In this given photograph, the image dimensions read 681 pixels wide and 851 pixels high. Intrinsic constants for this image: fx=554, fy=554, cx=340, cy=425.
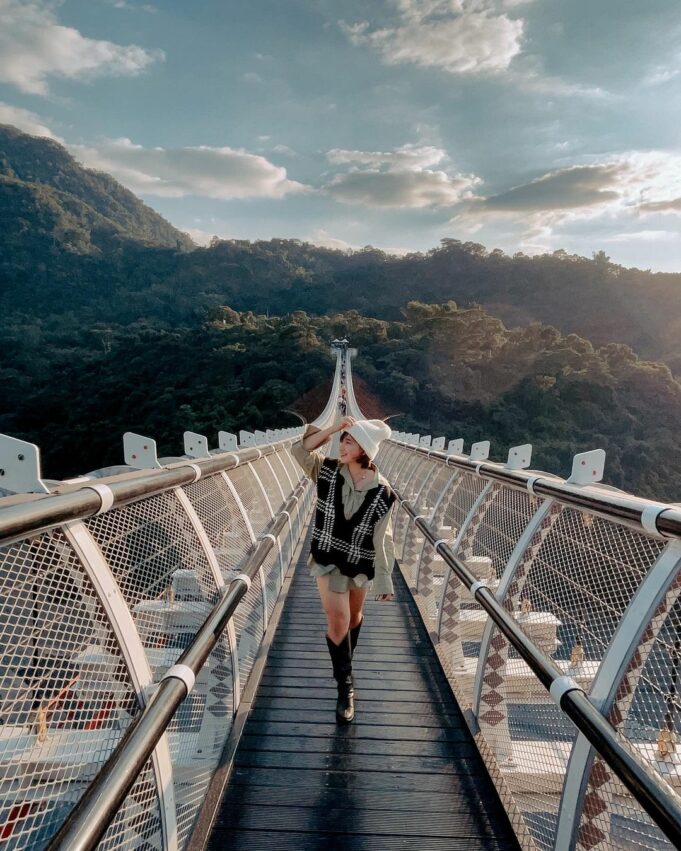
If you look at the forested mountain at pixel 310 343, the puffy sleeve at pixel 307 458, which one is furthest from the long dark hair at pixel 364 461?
the forested mountain at pixel 310 343

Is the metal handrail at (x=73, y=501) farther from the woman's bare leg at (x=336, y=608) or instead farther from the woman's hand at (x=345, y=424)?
the woman's bare leg at (x=336, y=608)

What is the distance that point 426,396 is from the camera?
46438 mm

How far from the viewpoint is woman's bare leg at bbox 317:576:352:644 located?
2234mm

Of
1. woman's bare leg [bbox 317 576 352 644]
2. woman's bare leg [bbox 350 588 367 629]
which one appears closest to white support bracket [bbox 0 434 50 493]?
woman's bare leg [bbox 317 576 352 644]

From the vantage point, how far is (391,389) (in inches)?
1886

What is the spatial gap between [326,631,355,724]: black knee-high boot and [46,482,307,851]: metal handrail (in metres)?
0.78

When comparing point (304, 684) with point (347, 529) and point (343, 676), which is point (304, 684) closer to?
point (343, 676)

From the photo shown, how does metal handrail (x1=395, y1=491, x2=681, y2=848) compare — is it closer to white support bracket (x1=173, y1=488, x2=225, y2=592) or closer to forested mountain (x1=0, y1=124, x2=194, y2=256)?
white support bracket (x1=173, y1=488, x2=225, y2=592)

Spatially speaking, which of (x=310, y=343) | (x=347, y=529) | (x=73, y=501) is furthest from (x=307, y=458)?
(x=310, y=343)

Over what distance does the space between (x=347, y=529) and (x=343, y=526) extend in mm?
20

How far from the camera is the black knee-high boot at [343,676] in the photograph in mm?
2271

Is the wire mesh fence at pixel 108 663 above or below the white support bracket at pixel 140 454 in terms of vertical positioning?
below

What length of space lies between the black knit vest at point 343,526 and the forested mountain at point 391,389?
3507cm

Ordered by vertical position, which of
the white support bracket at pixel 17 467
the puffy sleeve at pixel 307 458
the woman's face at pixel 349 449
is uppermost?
the white support bracket at pixel 17 467
